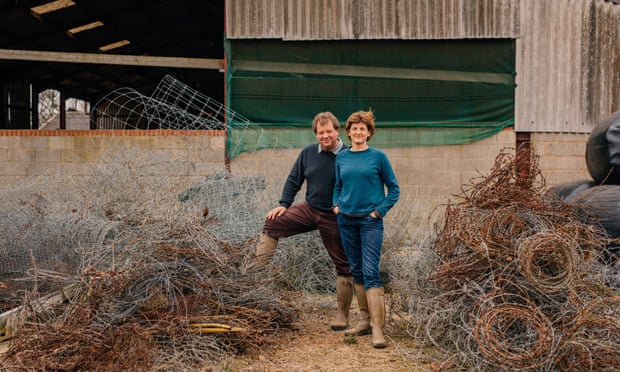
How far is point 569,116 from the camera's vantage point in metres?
9.96

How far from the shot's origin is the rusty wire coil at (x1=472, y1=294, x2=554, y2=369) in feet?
11.1

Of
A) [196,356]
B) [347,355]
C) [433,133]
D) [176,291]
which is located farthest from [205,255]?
[433,133]

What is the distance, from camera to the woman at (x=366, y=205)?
4383 mm

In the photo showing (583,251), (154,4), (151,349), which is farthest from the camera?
(154,4)

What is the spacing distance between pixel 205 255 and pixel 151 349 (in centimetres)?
78

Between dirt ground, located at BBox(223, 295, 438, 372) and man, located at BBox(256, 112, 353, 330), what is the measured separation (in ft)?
1.05

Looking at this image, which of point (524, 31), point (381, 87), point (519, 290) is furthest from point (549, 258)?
point (524, 31)

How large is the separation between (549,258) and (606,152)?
7.45 feet

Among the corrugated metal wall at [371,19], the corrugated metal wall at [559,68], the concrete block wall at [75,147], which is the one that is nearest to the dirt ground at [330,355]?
the concrete block wall at [75,147]

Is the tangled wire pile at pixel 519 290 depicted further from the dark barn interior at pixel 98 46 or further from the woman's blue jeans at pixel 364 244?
the dark barn interior at pixel 98 46

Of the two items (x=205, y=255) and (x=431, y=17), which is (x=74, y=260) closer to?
(x=205, y=255)

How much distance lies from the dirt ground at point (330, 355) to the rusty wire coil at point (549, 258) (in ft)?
2.79

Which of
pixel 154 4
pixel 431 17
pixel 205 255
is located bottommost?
pixel 205 255

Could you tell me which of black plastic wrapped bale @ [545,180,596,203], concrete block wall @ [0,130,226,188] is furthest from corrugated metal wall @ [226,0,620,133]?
black plastic wrapped bale @ [545,180,596,203]
